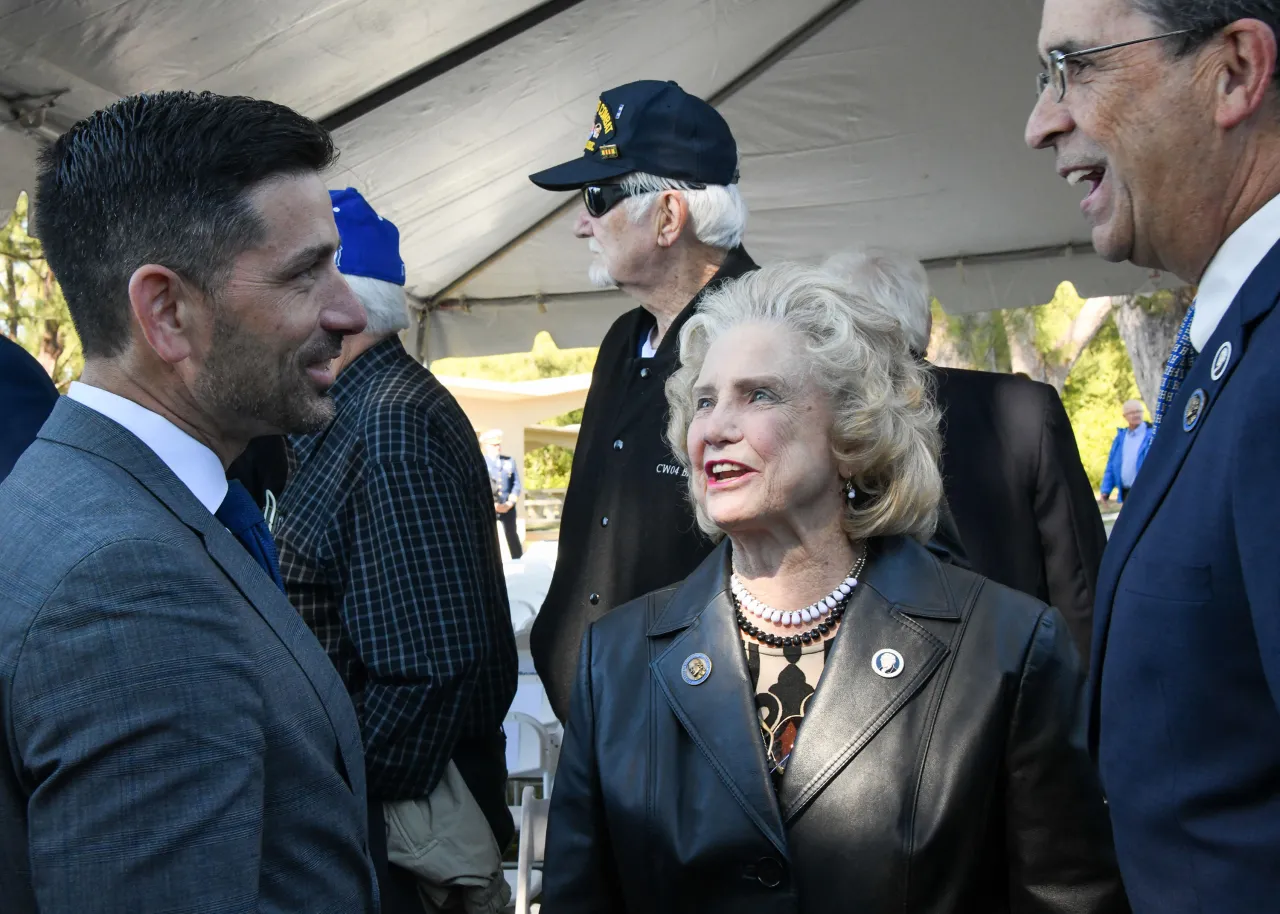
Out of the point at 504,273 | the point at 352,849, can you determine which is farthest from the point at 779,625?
the point at 504,273

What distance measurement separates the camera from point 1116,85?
150cm

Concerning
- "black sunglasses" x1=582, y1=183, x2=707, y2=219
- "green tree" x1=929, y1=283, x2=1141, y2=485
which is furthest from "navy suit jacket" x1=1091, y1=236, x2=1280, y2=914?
"green tree" x1=929, y1=283, x2=1141, y2=485

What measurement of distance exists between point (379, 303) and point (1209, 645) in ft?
7.32

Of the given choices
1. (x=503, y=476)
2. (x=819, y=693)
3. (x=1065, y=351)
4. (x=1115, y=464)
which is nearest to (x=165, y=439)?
(x=819, y=693)

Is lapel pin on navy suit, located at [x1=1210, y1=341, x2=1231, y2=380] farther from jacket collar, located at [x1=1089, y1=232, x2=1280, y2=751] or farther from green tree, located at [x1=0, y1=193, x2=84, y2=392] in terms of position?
green tree, located at [x1=0, y1=193, x2=84, y2=392]

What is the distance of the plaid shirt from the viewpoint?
2.53 metres

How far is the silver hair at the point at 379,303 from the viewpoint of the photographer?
9.61 ft

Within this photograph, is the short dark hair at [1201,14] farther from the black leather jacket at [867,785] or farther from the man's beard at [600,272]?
the man's beard at [600,272]

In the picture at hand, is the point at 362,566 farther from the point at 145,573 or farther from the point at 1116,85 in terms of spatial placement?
the point at 1116,85

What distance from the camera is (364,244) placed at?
2998 millimetres

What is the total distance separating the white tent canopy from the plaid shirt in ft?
5.02

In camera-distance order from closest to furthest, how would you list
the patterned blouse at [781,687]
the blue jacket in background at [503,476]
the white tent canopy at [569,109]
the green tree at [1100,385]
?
the patterned blouse at [781,687], the white tent canopy at [569,109], the blue jacket in background at [503,476], the green tree at [1100,385]

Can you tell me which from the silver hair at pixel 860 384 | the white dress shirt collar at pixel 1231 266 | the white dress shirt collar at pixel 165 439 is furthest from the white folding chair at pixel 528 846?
the white dress shirt collar at pixel 1231 266

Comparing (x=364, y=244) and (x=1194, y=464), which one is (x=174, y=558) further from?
(x=364, y=244)
